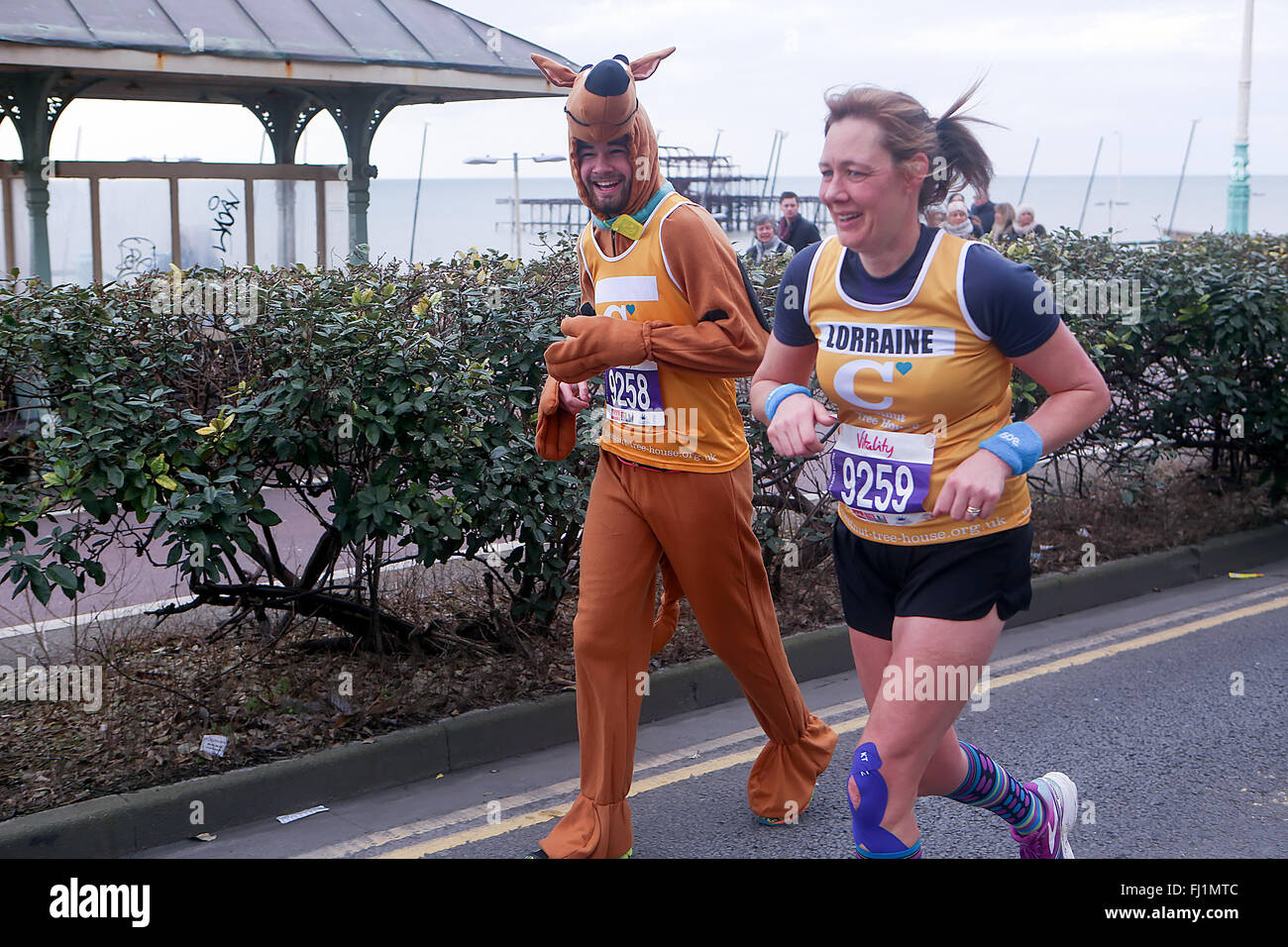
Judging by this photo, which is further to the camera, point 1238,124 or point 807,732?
point 1238,124

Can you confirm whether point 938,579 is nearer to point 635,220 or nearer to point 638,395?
point 638,395

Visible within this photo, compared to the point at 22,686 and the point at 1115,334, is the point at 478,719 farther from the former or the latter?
the point at 1115,334

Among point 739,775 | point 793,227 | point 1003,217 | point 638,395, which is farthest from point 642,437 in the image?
point 1003,217

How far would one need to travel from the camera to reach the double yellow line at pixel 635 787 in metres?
4.05

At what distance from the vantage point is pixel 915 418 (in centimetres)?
293

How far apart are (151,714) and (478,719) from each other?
1.17 meters

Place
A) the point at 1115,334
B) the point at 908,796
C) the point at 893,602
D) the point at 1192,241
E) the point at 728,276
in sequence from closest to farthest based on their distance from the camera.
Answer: the point at 908,796 < the point at 893,602 < the point at 728,276 < the point at 1115,334 < the point at 1192,241

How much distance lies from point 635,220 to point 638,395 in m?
0.51

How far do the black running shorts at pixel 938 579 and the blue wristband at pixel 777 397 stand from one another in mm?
365

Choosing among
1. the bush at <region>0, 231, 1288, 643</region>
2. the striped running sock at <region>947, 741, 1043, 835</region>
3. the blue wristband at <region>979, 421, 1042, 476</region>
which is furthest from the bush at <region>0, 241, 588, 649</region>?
the blue wristband at <region>979, 421, 1042, 476</region>

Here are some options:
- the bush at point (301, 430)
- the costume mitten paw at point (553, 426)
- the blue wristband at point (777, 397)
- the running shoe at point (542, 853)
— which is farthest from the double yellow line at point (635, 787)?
the blue wristband at point (777, 397)

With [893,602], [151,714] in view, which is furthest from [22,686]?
[893,602]

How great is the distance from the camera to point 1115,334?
7160 millimetres

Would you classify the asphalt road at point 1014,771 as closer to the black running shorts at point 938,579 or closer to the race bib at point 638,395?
the black running shorts at point 938,579
